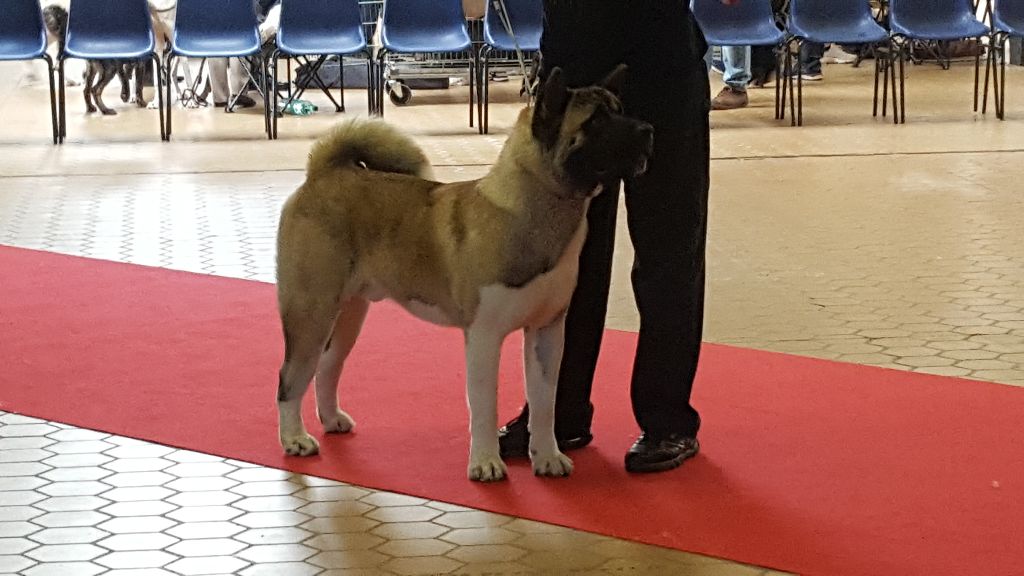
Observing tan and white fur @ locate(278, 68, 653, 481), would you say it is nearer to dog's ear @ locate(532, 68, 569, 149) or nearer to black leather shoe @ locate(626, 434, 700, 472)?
dog's ear @ locate(532, 68, 569, 149)

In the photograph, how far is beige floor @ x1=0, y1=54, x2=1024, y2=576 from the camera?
2.72m

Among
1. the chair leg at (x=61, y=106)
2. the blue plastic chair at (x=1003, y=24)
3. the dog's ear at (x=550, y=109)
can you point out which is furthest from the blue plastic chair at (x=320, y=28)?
the dog's ear at (x=550, y=109)

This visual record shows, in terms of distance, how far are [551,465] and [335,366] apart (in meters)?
0.63

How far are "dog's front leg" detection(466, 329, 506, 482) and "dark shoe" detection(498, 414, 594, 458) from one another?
14 cm

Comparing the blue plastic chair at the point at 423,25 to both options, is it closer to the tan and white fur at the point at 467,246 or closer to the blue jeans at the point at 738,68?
the blue jeans at the point at 738,68

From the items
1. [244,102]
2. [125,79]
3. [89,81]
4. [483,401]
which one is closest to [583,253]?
[483,401]

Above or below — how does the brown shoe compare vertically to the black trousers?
below

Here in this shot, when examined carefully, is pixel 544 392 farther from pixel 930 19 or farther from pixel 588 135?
pixel 930 19

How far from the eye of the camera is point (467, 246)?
2945mm

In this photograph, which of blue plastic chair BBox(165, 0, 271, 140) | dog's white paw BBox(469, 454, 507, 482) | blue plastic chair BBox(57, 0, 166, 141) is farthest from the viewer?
blue plastic chair BBox(165, 0, 271, 140)

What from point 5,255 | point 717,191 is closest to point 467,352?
point 5,255

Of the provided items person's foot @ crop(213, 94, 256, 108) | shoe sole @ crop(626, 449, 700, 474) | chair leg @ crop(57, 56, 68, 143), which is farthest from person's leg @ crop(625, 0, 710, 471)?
person's foot @ crop(213, 94, 256, 108)

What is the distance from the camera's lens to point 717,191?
7.26 metres

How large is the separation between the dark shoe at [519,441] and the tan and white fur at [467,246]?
153mm
